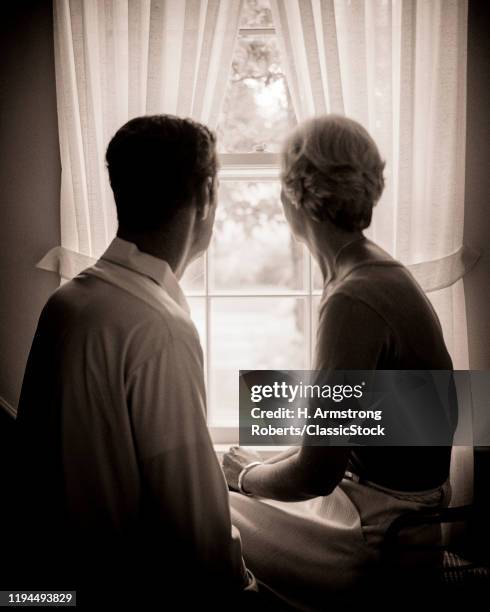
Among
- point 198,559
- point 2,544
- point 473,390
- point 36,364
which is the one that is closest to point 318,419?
point 198,559

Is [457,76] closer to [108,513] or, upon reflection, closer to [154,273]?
[154,273]

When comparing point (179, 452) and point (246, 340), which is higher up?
point (179, 452)

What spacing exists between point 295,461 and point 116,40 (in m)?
1.36

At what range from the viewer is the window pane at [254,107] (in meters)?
1.92

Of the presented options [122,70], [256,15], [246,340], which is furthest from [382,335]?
[256,15]

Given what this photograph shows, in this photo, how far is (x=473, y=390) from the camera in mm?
1767

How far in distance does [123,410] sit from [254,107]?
1.43 m

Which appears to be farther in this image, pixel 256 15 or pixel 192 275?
pixel 256 15

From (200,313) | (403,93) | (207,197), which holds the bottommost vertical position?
(200,313)

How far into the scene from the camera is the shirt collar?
90 centimetres

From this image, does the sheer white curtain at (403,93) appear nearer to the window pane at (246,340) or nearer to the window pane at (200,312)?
the window pane at (246,340)

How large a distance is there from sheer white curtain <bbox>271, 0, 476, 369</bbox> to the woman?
1.89 ft

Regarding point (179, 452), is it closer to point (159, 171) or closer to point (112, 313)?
point (112, 313)

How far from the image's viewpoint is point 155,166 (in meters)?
0.90
